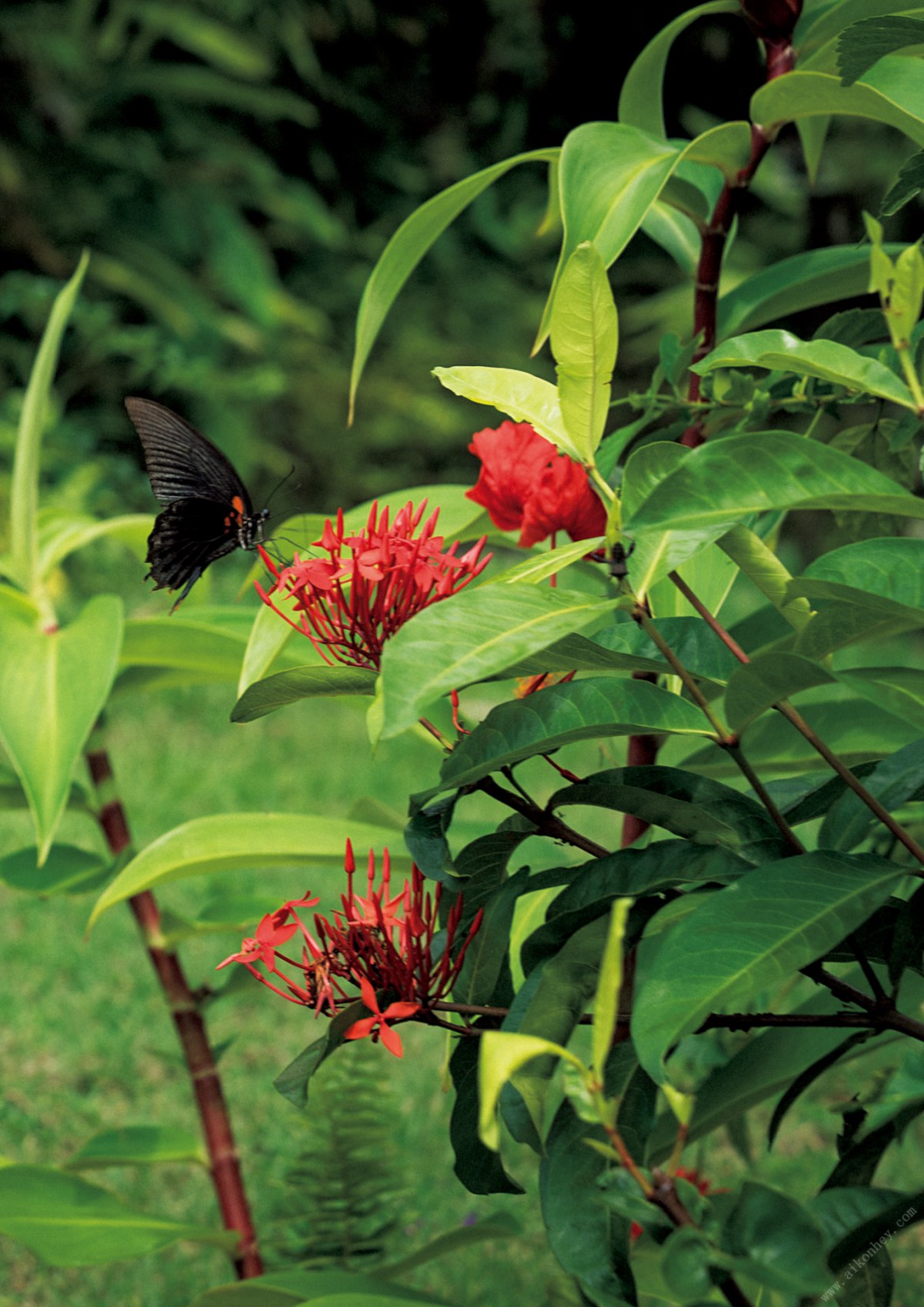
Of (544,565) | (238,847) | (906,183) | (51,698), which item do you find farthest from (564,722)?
(51,698)

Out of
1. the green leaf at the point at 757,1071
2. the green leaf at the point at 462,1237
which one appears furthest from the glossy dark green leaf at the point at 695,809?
the green leaf at the point at 462,1237

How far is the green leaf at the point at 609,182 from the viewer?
55cm

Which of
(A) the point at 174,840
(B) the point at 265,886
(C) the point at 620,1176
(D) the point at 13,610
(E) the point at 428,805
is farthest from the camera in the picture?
(B) the point at 265,886

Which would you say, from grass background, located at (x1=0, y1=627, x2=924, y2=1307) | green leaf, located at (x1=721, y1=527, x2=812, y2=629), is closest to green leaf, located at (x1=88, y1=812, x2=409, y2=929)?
grass background, located at (x1=0, y1=627, x2=924, y2=1307)

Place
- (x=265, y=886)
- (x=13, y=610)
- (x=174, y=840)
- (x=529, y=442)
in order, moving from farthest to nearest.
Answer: (x=265, y=886) → (x=13, y=610) → (x=174, y=840) → (x=529, y=442)

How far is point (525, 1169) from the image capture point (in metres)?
1.45

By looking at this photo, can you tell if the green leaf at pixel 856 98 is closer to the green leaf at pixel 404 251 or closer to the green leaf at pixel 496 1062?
the green leaf at pixel 404 251

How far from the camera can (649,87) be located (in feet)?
2.43

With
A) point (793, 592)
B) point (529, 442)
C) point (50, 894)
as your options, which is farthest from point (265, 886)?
point (793, 592)

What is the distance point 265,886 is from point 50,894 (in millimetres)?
1292

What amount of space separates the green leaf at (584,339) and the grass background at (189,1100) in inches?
11.3

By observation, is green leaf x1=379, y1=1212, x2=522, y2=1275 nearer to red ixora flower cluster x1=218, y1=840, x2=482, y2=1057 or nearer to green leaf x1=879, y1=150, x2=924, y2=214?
red ixora flower cluster x1=218, y1=840, x2=482, y2=1057

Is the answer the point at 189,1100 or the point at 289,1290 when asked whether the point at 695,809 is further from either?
the point at 189,1100

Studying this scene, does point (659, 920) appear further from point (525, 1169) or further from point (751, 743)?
point (525, 1169)
